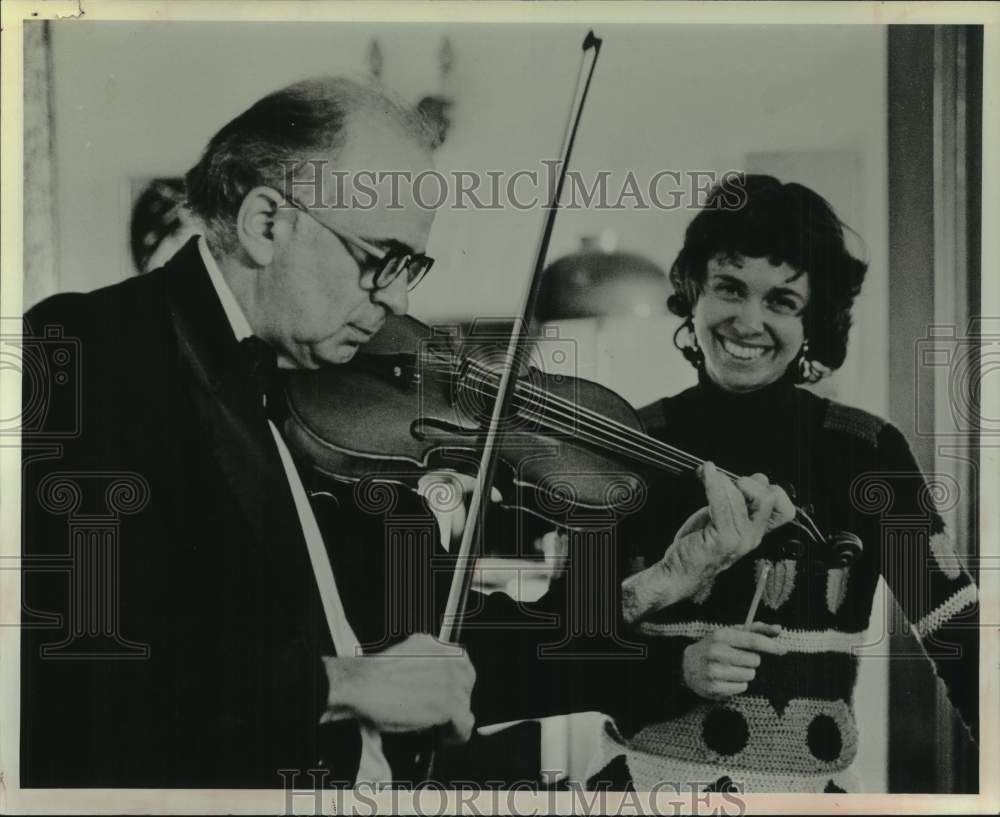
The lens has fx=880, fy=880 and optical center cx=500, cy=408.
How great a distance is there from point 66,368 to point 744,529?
5.07 ft

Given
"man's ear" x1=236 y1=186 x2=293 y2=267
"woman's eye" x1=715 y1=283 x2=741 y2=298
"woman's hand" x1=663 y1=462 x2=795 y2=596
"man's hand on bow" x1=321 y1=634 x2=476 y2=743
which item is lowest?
"man's hand on bow" x1=321 y1=634 x2=476 y2=743

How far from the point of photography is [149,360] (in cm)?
195

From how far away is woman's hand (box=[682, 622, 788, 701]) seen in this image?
1932 mm

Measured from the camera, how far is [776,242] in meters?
1.94

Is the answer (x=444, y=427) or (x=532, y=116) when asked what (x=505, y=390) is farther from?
(x=532, y=116)

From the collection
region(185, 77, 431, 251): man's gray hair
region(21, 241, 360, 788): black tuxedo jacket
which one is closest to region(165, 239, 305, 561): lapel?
region(21, 241, 360, 788): black tuxedo jacket

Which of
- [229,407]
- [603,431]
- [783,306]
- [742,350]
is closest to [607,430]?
[603,431]

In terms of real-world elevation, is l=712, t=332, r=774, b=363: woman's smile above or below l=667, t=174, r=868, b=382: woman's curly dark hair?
below

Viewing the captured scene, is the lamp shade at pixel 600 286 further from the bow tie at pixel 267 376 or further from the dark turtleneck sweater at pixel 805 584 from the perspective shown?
the bow tie at pixel 267 376

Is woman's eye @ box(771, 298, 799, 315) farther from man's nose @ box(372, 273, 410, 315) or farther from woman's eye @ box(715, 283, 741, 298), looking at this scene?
man's nose @ box(372, 273, 410, 315)

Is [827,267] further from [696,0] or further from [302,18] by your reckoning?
[302,18]

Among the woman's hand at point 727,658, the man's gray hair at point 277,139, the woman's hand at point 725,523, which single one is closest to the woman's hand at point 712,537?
the woman's hand at point 725,523

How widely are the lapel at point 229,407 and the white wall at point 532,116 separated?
163mm

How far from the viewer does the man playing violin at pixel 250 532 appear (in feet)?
6.31
